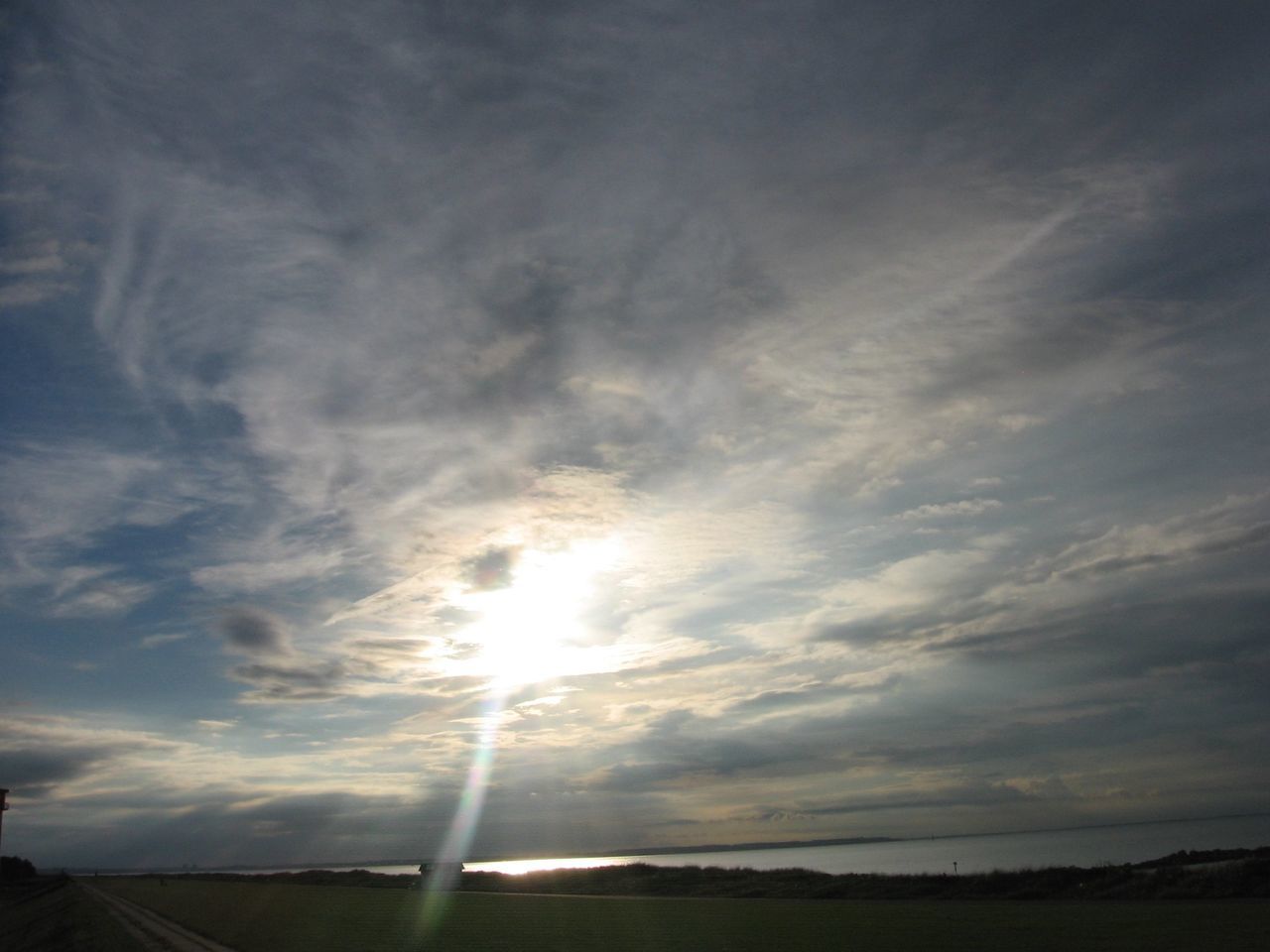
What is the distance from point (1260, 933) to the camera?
26234 millimetres

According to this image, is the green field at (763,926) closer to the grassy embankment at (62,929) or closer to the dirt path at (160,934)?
the dirt path at (160,934)

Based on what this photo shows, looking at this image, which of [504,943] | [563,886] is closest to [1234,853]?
[563,886]

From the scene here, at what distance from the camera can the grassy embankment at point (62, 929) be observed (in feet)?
151

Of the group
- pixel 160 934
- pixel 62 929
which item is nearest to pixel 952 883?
pixel 160 934

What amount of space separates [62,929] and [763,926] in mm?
48596

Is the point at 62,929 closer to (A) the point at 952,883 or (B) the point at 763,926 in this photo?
(B) the point at 763,926

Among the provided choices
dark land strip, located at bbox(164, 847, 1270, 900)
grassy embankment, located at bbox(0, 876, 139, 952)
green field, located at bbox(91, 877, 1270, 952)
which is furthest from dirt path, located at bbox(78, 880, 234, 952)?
dark land strip, located at bbox(164, 847, 1270, 900)

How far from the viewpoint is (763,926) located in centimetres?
3853

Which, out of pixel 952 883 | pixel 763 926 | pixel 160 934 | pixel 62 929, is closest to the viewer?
pixel 763 926

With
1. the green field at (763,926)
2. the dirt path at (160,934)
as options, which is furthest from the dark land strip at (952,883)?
the dirt path at (160,934)

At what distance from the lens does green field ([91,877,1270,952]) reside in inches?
1137

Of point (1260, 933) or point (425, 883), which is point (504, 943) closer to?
point (1260, 933)

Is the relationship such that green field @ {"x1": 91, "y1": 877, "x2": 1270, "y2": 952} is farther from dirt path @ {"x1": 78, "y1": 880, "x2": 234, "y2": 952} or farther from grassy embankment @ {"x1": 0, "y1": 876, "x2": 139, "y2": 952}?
grassy embankment @ {"x1": 0, "y1": 876, "x2": 139, "y2": 952}

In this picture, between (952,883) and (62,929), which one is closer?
(952,883)
